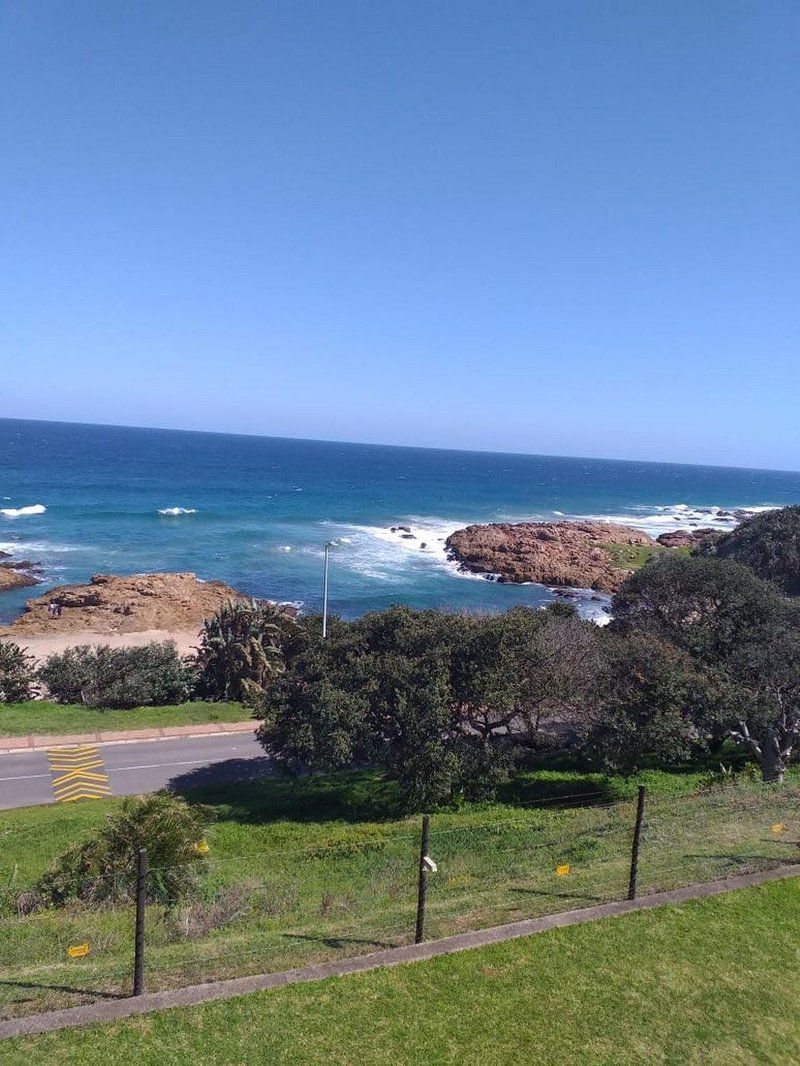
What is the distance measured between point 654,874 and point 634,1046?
3664 mm

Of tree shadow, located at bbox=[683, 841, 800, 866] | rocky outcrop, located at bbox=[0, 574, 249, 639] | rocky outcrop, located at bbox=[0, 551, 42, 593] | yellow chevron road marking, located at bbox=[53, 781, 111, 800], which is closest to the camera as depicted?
tree shadow, located at bbox=[683, 841, 800, 866]

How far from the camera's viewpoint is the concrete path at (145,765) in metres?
21.6

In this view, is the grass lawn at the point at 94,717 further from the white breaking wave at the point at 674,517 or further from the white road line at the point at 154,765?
the white breaking wave at the point at 674,517

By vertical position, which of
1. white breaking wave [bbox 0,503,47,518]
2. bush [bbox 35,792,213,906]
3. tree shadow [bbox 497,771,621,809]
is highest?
bush [bbox 35,792,213,906]

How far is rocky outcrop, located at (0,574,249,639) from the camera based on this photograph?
46.5 metres

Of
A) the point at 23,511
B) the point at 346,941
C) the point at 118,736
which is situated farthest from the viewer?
the point at 23,511

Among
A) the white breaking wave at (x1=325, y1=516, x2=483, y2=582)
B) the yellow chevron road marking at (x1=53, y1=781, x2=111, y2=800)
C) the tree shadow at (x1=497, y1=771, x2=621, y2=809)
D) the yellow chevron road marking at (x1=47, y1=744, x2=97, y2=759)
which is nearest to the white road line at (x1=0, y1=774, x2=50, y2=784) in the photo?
the yellow chevron road marking at (x1=53, y1=781, x2=111, y2=800)

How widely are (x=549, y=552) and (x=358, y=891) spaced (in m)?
60.1

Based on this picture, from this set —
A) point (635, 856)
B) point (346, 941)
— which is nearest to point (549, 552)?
point (635, 856)

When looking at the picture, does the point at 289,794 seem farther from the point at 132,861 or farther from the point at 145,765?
the point at 132,861

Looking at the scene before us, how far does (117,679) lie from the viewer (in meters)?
30.0

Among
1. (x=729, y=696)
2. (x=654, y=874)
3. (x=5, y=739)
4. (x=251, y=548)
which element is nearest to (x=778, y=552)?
(x=729, y=696)

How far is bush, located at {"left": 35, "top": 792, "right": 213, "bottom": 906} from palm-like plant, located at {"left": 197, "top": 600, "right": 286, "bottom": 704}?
53.8 ft

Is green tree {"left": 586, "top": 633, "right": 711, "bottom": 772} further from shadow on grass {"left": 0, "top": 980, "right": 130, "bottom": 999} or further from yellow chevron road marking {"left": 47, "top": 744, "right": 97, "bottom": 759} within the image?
yellow chevron road marking {"left": 47, "top": 744, "right": 97, "bottom": 759}
